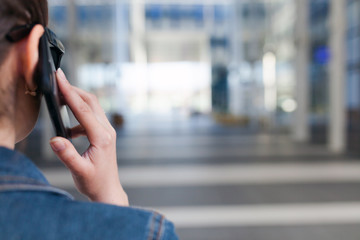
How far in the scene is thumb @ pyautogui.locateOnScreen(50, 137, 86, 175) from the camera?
653 mm

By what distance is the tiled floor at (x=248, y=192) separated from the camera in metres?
4.52

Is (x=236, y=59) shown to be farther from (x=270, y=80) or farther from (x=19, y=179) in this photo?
(x=19, y=179)

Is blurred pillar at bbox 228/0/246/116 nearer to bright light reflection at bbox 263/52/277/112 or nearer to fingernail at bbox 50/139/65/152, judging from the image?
bright light reflection at bbox 263/52/277/112

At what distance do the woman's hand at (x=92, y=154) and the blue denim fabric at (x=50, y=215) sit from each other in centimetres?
8

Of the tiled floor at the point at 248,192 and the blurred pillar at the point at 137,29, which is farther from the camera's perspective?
the blurred pillar at the point at 137,29

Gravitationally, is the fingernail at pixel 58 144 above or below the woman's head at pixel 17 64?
below

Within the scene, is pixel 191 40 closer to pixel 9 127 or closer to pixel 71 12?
pixel 71 12

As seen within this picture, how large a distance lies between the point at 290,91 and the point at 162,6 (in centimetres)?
1948

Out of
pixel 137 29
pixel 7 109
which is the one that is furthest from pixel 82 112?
pixel 137 29

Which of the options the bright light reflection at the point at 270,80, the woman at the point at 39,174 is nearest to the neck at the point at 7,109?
the woman at the point at 39,174

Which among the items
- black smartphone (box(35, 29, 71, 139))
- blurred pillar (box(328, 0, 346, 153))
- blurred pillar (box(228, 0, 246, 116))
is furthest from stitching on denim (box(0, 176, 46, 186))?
blurred pillar (box(228, 0, 246, 116))

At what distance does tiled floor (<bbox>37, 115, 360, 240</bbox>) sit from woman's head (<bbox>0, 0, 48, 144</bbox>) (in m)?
3.80

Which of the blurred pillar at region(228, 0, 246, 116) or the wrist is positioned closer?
the wrist

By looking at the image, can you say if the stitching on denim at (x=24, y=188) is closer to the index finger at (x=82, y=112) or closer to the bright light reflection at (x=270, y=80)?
the index finger at (x=82, y=112)
